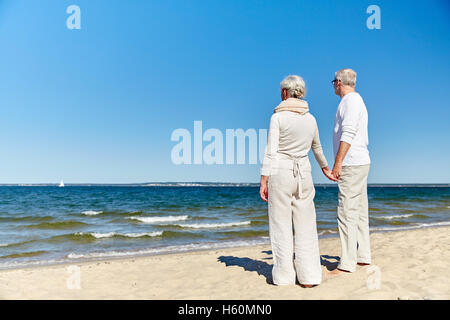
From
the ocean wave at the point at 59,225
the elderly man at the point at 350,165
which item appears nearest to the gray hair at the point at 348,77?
the elderly man at the point at 350,165

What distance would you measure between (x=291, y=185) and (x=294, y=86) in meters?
1.00

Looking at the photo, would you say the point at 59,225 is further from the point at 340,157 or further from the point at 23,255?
the point at 340,157

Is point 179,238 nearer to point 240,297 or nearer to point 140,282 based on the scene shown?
point 140,282

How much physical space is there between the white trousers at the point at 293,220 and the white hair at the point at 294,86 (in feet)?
2.17

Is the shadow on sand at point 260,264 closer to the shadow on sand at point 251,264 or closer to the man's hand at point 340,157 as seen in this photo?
the shadow on sand at point 251,264

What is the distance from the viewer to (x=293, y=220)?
3.34 metres

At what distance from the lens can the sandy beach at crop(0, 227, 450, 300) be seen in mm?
3213

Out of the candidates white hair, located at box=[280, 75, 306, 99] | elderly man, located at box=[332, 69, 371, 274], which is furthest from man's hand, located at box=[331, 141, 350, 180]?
white hair, located at box=[280, 75, 306, 99]

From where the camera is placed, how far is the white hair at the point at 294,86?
3.34 meters

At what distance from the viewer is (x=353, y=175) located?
3533 millimetres

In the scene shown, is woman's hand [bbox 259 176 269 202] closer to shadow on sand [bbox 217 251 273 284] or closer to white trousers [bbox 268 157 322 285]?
white trousers [bbox 268 157 322 285]

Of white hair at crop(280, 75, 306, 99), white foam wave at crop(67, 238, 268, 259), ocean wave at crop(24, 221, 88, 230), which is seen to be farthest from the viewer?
ocean wave at crop(24, 221, 88, 230)
